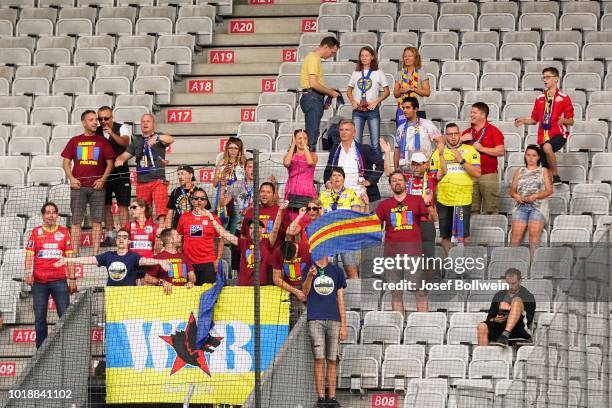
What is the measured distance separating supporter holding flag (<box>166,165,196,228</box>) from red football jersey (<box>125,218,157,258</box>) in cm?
33

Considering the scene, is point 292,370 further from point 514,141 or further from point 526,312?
point 514,141

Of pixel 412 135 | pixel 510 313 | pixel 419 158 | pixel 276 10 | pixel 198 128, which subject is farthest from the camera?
pixel 276 10

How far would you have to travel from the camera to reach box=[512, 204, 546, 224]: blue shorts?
16.2 meters

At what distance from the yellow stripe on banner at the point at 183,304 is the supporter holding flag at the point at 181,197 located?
1.06 metres

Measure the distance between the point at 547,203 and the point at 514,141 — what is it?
8.51 ft

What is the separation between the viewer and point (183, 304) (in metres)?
16.2

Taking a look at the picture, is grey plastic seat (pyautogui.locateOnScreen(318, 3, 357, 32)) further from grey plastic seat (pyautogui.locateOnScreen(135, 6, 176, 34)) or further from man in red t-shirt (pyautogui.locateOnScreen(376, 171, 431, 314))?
man in red t-shirt (pyautogui.locateOnScreen(376, 171, 431, 314))

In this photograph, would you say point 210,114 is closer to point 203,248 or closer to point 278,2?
point 278,2

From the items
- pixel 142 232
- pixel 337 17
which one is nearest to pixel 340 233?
pixel 142 232

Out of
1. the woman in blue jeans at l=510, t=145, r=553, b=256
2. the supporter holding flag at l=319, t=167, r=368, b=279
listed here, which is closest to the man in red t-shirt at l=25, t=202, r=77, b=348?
the supporter holding flag at l=319, t=167, r=368, b=279

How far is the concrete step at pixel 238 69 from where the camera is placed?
72.3 ft

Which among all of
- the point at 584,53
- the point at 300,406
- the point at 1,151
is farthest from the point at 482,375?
the point at 1,151

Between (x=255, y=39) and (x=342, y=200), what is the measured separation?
23.4ft

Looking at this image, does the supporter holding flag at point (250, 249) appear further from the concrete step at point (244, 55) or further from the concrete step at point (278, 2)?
the concrete step at point (278, 2)
